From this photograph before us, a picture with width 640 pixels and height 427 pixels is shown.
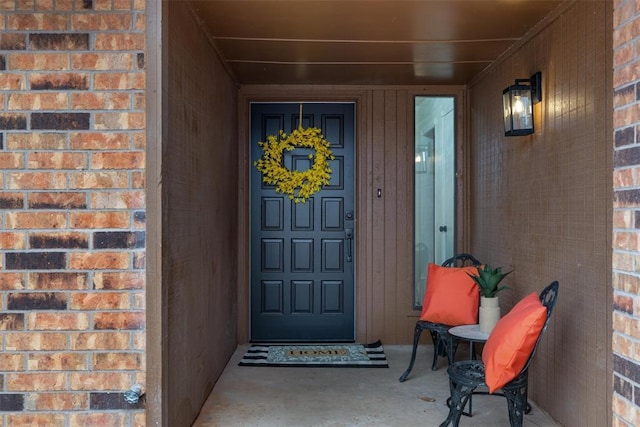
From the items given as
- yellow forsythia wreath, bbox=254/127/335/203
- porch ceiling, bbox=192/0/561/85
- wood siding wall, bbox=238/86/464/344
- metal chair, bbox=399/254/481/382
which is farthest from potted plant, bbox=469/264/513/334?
yellow forsythia wreath, bbox=254/127/335/203

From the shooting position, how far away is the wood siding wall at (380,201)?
4.63 meters

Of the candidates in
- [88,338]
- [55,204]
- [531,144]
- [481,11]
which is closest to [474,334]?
[531,144]

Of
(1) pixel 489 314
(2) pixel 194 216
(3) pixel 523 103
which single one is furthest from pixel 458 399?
(3) pixel 523 103

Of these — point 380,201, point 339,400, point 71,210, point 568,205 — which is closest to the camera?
point 71,210

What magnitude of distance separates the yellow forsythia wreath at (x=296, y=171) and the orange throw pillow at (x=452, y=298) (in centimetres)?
143

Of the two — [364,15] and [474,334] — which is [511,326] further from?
[364,15]

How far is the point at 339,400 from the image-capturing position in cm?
328

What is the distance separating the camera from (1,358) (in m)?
2.13

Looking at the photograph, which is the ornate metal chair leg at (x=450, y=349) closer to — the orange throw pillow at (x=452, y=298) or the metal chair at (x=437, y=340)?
the metal chair at (x=437, y=340)

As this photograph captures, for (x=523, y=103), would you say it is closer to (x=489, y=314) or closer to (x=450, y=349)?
(x=489, y=314)

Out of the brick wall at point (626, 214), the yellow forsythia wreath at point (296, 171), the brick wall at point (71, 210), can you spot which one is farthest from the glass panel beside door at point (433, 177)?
the brick wall at point (71, 210)

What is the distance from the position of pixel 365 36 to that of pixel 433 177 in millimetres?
1744

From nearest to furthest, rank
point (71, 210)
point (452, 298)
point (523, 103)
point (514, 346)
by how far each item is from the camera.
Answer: point (71, 210)
point (514, 346)
point (523, 103)
point (452, 298)

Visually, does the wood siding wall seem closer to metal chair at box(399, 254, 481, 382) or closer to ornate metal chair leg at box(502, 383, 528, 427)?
metal chair at box(399, 254, 481, 382)
